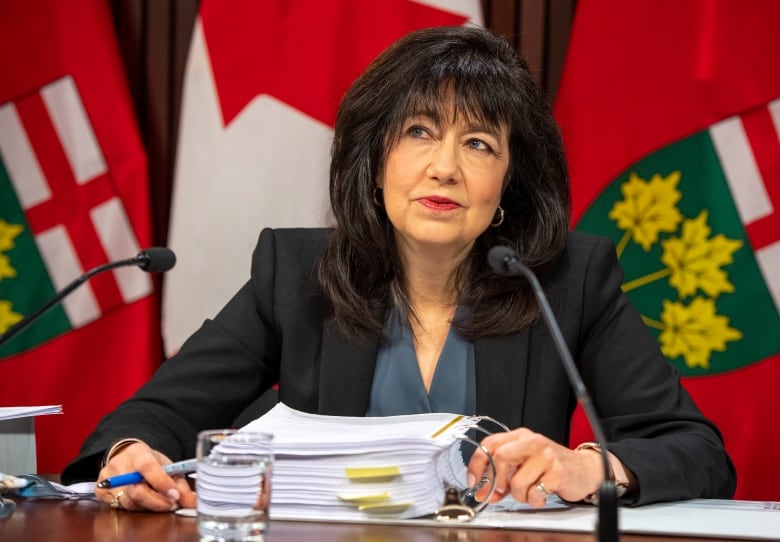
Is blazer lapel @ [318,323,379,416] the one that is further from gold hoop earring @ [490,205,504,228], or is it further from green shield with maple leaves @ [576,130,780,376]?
green shield with maple leaves @ [576,130,780,376]

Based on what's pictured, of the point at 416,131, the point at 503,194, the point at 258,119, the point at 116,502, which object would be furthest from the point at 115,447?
the point at 258,119

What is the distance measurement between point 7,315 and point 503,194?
1.65m

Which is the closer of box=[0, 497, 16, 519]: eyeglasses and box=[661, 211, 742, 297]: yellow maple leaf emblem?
box=[0, 497, 16, 519]: eyeglasses

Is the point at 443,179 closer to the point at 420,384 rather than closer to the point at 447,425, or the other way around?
the point at 420,384

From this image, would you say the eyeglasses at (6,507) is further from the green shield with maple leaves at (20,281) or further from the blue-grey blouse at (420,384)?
the green shield with maple leaves at (20,281)

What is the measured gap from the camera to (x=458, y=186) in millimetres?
2029

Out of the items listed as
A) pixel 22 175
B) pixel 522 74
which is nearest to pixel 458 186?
A: pixel 522 74

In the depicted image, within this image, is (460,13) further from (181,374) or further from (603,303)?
(181,374)

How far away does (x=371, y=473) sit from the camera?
4.72ft

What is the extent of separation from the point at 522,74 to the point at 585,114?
2.39 feet

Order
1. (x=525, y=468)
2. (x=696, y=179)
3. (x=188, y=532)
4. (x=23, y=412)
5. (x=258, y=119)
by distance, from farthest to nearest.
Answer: (x=258, y=119), (x=696, y=179), (x=23, y=412), (x=525, y=468), (x=188, y=532)

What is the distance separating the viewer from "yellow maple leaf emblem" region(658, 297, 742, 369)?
2.75 m

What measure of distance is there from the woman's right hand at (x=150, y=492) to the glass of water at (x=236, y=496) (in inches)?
12.5

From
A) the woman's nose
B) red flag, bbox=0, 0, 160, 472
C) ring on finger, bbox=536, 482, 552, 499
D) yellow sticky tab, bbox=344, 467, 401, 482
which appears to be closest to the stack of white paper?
yellow sticky tab, bbox=344, 467, 401, 482
